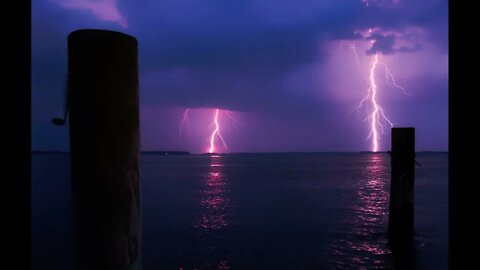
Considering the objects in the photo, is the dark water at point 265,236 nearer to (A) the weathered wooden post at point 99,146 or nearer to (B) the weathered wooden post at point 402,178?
(B) the weathered wooden post at point 402,178

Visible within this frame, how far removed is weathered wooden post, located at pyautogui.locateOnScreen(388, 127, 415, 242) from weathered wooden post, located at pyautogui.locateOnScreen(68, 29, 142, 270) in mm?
8481

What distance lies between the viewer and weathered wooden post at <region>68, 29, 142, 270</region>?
1.88 meters

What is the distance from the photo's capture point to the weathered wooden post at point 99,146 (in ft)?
6.17

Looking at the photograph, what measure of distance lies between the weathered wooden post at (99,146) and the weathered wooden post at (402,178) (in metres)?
8.48

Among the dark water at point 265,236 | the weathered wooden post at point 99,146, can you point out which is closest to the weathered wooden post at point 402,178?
the dark water at point 265,236

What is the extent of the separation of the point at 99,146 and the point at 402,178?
888cm

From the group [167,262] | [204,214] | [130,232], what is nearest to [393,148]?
[167,262]

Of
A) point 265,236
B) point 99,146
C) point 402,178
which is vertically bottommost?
point 265,236

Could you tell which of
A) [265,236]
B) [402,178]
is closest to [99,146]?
[402,178]

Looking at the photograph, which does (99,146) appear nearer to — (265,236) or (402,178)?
(402,178)

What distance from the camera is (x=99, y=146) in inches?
74.5

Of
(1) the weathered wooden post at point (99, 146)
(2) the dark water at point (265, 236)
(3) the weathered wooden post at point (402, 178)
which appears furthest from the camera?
(2) the dark water at point (265, 236)

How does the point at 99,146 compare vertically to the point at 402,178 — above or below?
above

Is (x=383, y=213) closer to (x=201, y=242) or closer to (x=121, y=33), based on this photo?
(x=201, y=242)
